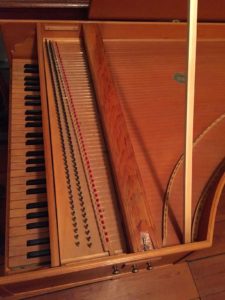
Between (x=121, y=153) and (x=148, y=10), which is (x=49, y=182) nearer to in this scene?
(x=121, y=153)

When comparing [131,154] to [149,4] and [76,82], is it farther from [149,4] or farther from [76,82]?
[149,4]

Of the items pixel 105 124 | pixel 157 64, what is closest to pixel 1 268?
pixel 105 124

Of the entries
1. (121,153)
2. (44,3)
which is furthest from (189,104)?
(44,3)

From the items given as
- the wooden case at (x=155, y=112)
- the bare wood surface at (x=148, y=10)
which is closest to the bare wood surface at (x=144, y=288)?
the wooden case at (x=155, y=112)

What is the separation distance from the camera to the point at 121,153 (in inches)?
45.4

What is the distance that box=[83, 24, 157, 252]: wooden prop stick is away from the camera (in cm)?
98

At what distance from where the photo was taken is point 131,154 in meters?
1.16

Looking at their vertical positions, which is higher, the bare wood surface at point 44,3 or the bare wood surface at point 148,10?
the bare wood surface at point 44,3

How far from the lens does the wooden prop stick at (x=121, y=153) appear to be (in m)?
0.98

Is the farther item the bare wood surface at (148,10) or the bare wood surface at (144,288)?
the bare wood surface at (144,288)

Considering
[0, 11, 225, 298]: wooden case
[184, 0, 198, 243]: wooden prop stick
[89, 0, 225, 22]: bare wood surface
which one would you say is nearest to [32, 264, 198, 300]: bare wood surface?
[0, 11, 225, 298]: wooden case

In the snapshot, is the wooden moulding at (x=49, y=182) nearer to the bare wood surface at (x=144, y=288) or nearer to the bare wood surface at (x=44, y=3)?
the bare wood surface at (x=44, y=3)

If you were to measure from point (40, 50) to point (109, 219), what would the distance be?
890 millimetres

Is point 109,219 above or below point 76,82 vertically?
below
